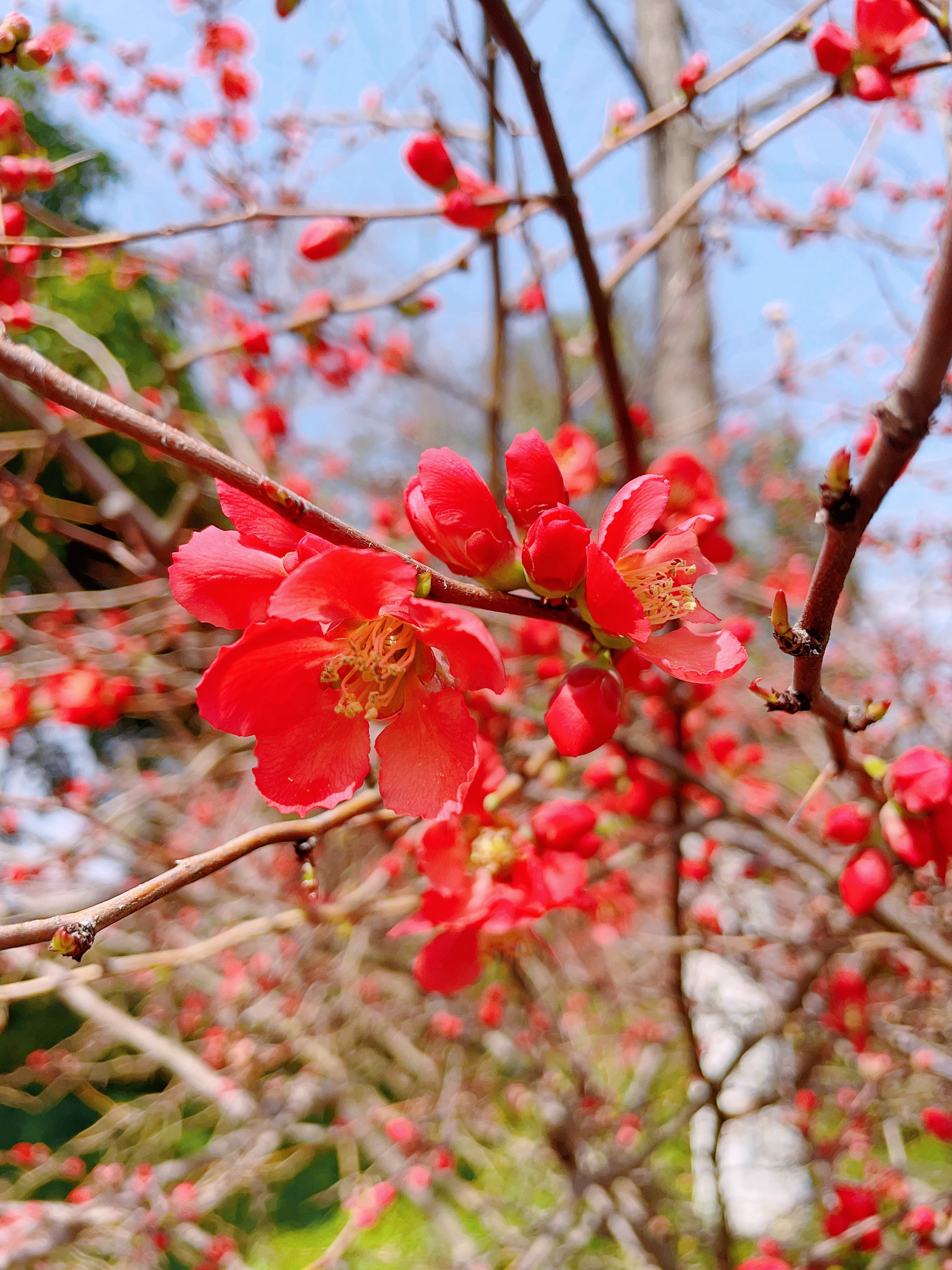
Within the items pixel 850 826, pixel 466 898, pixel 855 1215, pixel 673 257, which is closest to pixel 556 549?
pixel 466 898

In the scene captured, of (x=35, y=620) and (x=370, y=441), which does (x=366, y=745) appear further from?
(x=370, y=441)

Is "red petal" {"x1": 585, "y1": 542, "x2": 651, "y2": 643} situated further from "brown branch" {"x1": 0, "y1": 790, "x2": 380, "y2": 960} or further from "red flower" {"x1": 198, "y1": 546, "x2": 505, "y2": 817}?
"brown branch" {"x1": 0, "y1": 790, "x2": 380, "y2": 960}

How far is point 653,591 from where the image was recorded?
25.5 inches

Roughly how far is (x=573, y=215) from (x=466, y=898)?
79 cm

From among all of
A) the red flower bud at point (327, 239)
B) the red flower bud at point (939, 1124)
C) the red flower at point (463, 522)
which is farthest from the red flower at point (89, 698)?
the red flower bud at point (939, 1124)

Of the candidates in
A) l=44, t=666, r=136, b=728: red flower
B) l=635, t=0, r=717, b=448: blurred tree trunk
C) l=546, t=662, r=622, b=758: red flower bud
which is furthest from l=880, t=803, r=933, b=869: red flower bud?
l=635, t=0, r=717, b=448: blurred tree trunk

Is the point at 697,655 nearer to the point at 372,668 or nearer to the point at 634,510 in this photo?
the point at 634,510

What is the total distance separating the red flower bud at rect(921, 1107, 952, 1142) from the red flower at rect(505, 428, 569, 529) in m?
1.89

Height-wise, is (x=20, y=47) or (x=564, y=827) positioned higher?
(x=20, y=47)

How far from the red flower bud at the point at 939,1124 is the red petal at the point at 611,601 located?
1.84m

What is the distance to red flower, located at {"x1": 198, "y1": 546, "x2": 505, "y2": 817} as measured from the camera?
1.54ft

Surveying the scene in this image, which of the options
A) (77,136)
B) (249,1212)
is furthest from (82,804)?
(77,136)

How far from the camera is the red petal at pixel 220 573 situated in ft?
1.64

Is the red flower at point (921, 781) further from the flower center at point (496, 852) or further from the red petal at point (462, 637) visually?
the red petal at point (462, 637)
